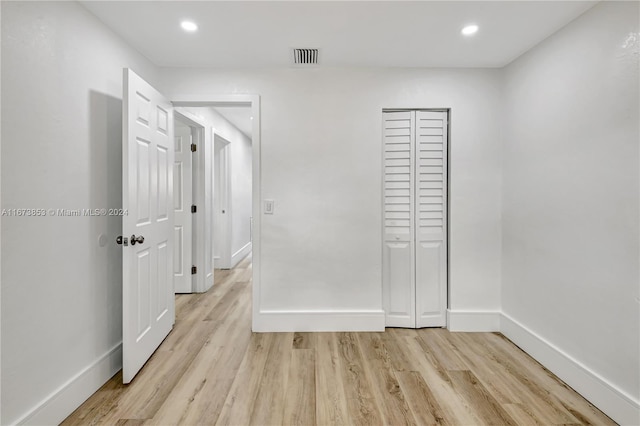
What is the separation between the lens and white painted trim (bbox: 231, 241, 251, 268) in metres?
5.16

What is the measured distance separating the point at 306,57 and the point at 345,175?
1.03m

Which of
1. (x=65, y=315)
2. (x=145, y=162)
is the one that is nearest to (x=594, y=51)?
(x=145, y=162)

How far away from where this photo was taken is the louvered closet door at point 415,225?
9.00 ft

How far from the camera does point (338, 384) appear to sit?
1.94m

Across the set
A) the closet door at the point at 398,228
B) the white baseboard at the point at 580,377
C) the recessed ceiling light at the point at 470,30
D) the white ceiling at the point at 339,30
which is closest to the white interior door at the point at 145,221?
the white ceiling at the point at 339,30

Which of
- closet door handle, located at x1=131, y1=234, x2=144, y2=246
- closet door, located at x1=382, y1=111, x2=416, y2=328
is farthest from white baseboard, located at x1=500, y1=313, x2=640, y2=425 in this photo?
closet door handle, located at x1=131, y1=234, x2=144, y2=246

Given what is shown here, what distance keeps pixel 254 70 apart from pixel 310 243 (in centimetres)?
163

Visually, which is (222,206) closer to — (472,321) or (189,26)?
(189,26)

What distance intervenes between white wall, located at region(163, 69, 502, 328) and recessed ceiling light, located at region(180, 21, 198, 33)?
1.96 ft

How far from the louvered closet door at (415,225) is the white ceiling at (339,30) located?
1.90 ft

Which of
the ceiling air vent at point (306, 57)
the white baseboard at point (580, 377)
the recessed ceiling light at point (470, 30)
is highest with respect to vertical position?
the recessed ceiling light at point (470, 30)

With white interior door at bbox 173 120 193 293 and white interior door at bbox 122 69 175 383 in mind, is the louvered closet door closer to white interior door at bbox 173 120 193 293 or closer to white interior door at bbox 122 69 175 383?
white interior door at bbox 122 69 175 383

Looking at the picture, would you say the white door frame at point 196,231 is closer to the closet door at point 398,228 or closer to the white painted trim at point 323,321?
the white painted trim at point 323,321

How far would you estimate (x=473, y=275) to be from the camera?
8.96ft
